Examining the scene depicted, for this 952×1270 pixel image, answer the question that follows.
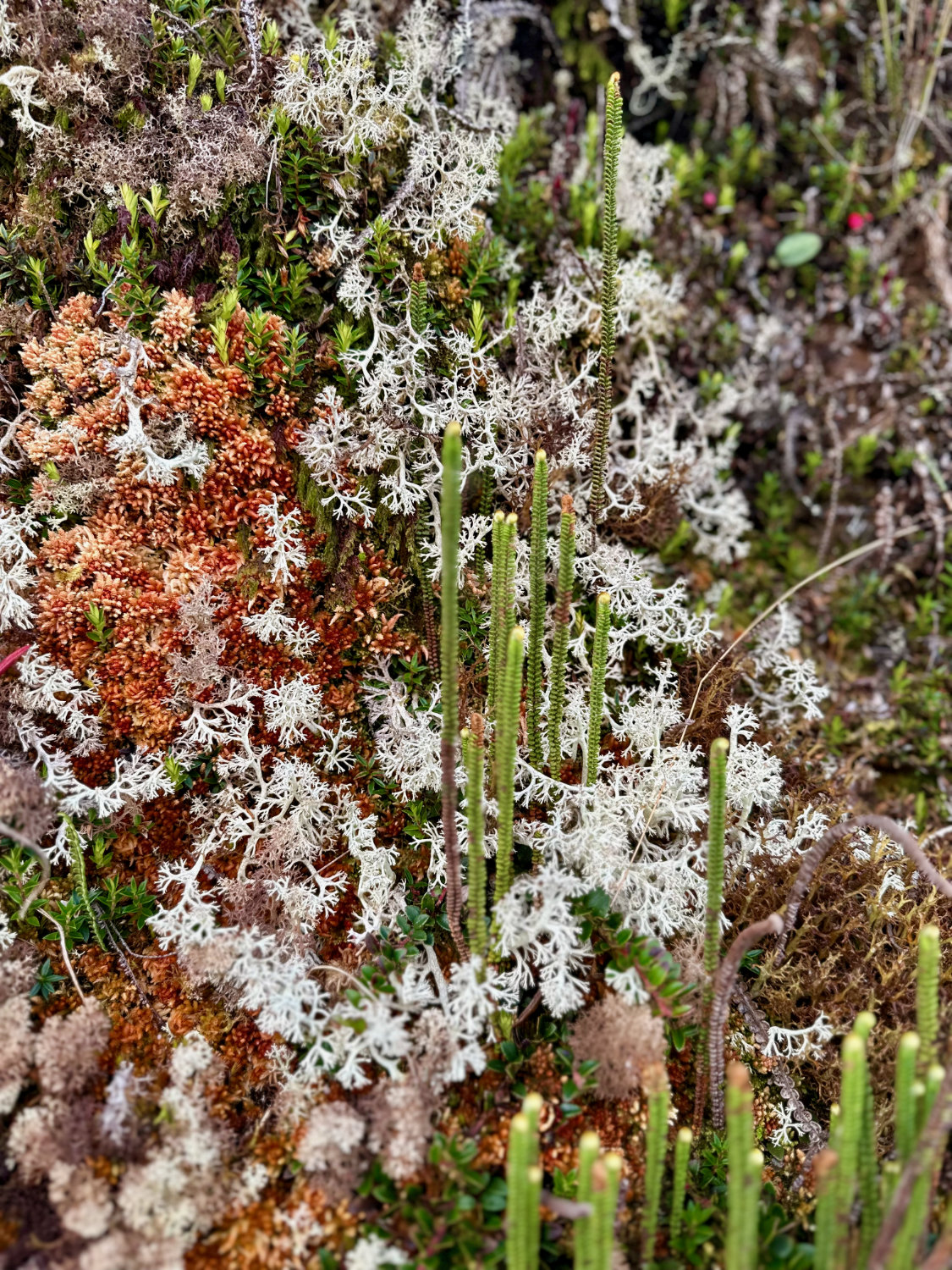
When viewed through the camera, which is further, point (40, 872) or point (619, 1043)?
point (40, 872)

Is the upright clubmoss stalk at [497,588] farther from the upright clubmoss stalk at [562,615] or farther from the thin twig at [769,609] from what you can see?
the thin twig at [769,609]

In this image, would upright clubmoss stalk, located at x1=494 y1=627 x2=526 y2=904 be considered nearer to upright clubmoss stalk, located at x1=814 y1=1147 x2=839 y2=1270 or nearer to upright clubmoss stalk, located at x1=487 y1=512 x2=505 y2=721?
upright clubmoss stalk, located at x1=487 y1=512 x2=505 y2=721

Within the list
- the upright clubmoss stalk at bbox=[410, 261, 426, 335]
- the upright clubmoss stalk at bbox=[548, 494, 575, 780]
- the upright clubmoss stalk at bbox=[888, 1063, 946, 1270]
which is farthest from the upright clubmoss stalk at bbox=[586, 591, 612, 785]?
the upright clubmoss stalk at bbox=[410, 261, 426, 335]

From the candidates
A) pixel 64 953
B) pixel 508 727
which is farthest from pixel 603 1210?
pixel 64 953

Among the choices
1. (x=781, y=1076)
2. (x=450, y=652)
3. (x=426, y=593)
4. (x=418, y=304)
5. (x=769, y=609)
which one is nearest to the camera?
(x=450, y=652)

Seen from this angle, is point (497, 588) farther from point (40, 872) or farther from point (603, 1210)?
point (40, 872)
